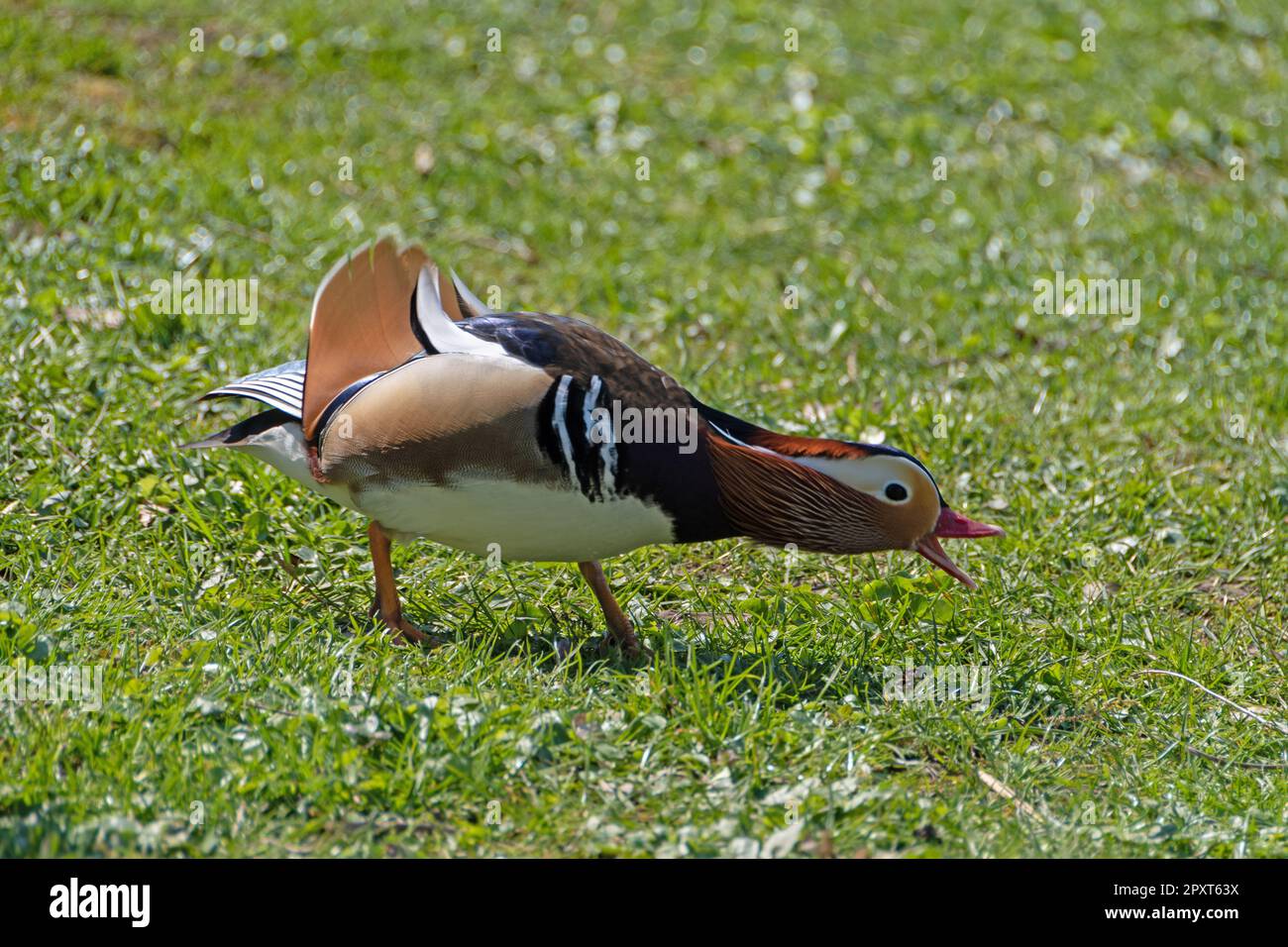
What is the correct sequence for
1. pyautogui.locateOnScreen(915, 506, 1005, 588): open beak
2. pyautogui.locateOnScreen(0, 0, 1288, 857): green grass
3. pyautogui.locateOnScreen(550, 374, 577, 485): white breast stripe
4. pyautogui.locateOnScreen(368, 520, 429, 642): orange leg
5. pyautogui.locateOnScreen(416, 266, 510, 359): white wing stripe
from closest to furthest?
pyautogui.locateOnScreen(0, 0, 1288, 857): green grass < pyautogui.locateOnScreen(550, 374, 577, 485): white breast stripe < pyautogui.locateOnScreen(416, 266, 510, 359): white wing stripe < pyautogui.locateOnScreen(915, 506, 1005, 588): open beak < pyautogui.locateOnScreen(368, 520, 429, 642): orange leg

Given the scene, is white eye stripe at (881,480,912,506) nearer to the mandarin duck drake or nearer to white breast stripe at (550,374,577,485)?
the mandarin duck drake

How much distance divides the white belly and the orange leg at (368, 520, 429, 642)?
134 millimetres

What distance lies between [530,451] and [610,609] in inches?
24.8

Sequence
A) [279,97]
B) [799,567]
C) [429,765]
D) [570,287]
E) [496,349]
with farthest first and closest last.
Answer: [279,97], [570,287], [799,567], [496,349], [429,765]

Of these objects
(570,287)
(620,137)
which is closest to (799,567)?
(570,287)

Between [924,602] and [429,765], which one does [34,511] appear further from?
[924,602]

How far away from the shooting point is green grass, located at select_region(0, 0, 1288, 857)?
3055mm

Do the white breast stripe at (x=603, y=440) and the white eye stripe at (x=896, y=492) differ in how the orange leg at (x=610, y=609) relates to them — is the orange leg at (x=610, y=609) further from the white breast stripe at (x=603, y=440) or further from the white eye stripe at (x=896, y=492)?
the white eye stripe at (x=896, y=492)

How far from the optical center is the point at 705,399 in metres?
5.14

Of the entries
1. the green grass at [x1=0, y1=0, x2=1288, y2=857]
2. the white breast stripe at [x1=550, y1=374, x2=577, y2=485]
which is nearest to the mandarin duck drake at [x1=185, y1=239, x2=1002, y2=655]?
the white breast stripe at [x1=550, y1=374, x2=577, y2=485]

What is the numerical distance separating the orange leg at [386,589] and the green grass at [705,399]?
0.11 m

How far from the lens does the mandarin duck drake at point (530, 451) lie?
3.33 meters

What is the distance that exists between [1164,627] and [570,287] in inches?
113

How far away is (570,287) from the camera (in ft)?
19.8
